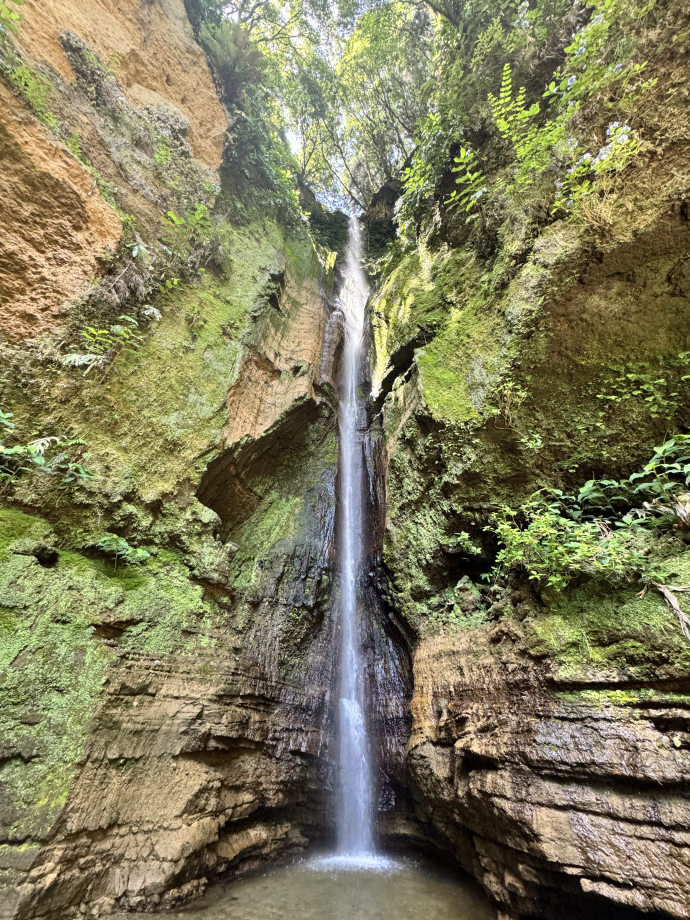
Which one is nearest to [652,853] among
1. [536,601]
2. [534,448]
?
[536,601]

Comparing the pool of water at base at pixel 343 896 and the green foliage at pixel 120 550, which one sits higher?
the green foliage at pixel 120 550

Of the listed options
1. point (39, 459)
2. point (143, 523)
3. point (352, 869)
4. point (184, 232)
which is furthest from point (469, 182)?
point (352, 869)

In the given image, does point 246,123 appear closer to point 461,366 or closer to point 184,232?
point 184,232

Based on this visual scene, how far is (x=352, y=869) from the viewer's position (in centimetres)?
517

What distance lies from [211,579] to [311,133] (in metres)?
18.0

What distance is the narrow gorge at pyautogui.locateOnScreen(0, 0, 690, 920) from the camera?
11.4 feet

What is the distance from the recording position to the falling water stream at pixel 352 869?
4035 mm

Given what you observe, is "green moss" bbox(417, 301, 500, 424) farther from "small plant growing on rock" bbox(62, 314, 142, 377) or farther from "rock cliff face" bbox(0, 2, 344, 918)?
Result: "small plant growing on rock" bbox(62, 314, 142, 377)

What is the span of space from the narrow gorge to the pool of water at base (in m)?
0.05

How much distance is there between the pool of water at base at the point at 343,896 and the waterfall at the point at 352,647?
2.57 ft

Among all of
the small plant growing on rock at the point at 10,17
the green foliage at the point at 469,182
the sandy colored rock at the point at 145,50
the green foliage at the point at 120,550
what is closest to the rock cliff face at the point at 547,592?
the green foliage at the point at 469,182

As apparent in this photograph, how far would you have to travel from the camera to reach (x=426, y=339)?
7648mm

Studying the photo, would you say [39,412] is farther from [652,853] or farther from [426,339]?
[652,853]

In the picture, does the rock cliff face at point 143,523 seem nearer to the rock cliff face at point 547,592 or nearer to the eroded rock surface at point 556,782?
the rock cliff face at point 547,592
